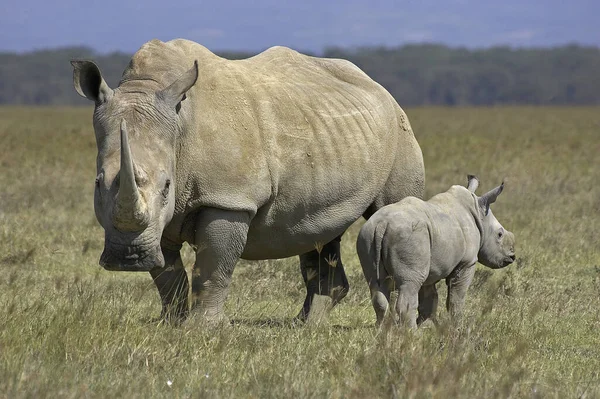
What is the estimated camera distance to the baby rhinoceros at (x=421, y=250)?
22.0ft

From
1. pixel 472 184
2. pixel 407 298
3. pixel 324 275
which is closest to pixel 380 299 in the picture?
pixel 407 298

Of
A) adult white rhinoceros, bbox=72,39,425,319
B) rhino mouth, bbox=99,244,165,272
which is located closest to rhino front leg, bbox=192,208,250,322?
adult white rhinoceros, bbox=72,39,425,319

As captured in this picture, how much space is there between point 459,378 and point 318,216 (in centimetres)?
262

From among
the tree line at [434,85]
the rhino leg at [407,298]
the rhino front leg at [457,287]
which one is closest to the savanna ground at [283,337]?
the rhino front leg at [457,287]

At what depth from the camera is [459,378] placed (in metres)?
4.95

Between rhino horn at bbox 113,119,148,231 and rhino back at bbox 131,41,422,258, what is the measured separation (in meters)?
0.75

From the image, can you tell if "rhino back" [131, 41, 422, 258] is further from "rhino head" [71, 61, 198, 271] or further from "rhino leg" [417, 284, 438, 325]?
"rhino leg" [417, 284, 438, 325]

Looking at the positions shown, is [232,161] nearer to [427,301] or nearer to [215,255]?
[215,255]

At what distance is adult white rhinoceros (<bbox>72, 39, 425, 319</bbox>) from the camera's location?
6.01 m

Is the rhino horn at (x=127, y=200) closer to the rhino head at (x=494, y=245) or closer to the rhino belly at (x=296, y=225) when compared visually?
the rhino belly at (x=296, y=225)

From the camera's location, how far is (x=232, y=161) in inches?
262

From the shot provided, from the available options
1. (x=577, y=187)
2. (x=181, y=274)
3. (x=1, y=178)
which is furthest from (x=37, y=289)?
(x=577, y=187)

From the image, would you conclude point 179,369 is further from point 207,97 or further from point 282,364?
point 207,97

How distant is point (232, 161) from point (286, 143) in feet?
1.82
